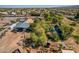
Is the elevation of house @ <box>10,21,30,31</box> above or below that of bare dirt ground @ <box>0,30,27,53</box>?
above

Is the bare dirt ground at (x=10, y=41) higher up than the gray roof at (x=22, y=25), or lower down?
lower down

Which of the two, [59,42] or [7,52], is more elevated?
[59,42]

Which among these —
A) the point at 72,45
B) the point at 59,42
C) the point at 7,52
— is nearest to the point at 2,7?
the point at 7,52

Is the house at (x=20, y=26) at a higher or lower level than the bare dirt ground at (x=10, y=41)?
higher

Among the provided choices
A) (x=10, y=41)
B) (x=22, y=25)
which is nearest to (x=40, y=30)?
(x=22, y=25)
